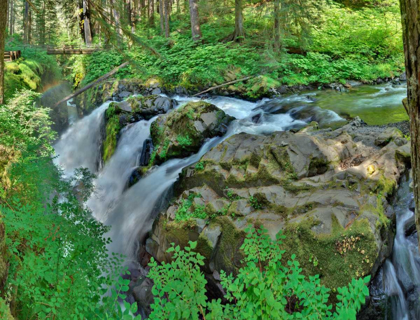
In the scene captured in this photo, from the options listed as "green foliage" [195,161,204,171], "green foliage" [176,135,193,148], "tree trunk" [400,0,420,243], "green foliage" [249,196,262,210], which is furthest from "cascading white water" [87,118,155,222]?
"tree trunk" [400,0,420,243]

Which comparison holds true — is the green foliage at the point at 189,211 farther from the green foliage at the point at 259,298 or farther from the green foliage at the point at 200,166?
the green foliage at the point at 259,298

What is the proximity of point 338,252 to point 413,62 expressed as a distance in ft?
10.5

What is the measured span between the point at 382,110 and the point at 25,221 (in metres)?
9.84

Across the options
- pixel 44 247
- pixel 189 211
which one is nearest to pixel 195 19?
pixel 189 211

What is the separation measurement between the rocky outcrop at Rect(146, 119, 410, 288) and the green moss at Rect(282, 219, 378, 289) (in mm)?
12

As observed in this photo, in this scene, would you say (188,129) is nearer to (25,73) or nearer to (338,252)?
(338,252)

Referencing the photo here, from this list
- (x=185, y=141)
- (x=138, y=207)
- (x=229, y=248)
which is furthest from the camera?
(x=185, y=141)

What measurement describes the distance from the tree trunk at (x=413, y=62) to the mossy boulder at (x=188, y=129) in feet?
24.4

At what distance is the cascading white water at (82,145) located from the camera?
12.7m

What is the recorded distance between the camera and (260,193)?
5398 millimetres

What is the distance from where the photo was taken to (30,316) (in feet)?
12.8

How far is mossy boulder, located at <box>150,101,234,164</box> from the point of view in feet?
29.8

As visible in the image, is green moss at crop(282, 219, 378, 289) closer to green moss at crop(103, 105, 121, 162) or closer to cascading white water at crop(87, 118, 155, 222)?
cascading white water at crop(87, 118, 155, 222)

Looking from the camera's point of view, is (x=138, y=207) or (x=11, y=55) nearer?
(x=138, y=207)
